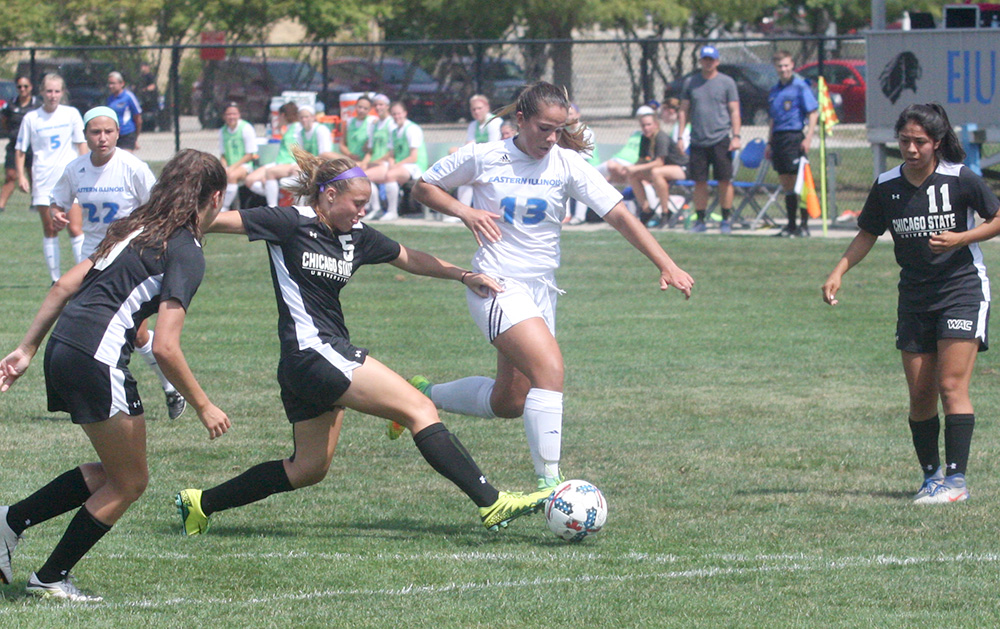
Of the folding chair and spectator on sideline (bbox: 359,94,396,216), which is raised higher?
spectator on sideline (bbox: 359,94,396,216)

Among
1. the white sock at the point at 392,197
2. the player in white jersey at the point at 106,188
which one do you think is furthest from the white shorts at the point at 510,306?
the white sock at the point at 392,197

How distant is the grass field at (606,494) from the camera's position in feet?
15.6

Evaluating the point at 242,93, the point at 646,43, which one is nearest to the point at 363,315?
the point at 646,43

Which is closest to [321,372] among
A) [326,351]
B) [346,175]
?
Result: [326,351]

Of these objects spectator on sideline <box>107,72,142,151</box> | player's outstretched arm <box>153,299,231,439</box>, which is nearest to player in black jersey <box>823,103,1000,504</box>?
player's outstretched arm <box>153,299,231,439</box>

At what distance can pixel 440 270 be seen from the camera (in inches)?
238

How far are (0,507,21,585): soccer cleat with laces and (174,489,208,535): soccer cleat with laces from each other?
89 cm

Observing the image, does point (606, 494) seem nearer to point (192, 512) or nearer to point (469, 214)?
point (469, 214)

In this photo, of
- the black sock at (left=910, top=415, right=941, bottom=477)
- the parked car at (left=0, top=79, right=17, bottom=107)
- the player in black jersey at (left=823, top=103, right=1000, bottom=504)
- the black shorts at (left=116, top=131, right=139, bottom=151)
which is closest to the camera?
the player in black jersey at (left=823, top=103, right=1000, bottom=504)

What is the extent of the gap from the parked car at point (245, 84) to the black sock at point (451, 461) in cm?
2033

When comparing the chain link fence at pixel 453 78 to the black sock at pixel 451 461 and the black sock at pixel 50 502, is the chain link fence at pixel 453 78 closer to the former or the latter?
the black sock at pixel 451 461

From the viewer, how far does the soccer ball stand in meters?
5.52

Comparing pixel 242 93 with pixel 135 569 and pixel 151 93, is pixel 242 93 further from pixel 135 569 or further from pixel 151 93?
pixel 135 569

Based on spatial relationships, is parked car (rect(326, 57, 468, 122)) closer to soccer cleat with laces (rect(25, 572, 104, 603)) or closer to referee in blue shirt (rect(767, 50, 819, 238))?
referee in blue shirt (rect(767, 50, 819, 238))
